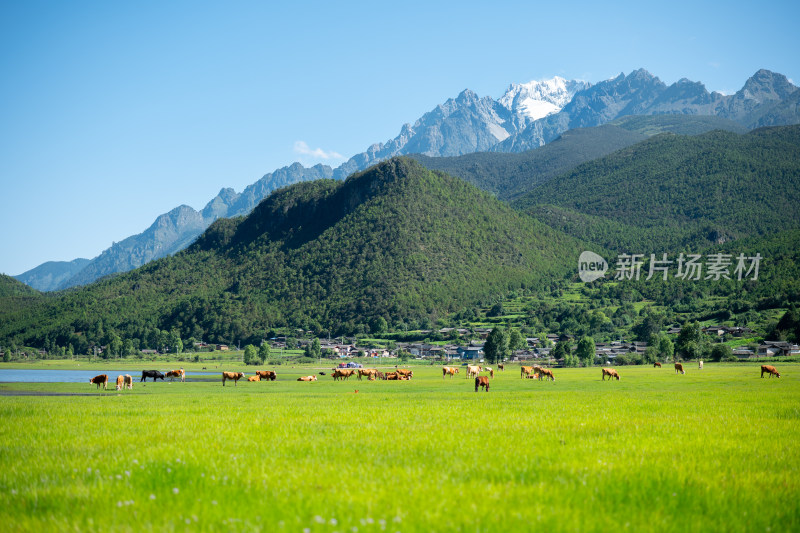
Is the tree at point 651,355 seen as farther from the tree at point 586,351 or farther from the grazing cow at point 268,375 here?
the grazing cow at point 268,375

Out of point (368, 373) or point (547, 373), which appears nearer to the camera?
point (547, 373)

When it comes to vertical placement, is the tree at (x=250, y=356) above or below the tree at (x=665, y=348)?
below

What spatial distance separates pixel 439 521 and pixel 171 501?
4124mm

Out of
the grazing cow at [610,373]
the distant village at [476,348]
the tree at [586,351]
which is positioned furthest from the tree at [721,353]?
the grazing cow at [610,373]

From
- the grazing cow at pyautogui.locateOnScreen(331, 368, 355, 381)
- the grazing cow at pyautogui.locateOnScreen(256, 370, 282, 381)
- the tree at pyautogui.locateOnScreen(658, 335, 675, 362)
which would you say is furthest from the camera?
the tree at pyautogui.locateOnScreen(658, 335, 675, 362)

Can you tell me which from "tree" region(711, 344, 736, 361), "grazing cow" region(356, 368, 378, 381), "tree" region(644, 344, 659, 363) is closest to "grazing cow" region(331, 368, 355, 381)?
"grazing cow" region(356, 368, 378, 381)

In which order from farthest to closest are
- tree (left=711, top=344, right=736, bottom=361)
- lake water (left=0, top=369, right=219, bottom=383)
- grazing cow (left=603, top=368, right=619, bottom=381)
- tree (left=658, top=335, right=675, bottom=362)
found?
tree (left=658, top=335, right=675, bottom=362) < tree (left=711, top=344, right=736, bottom=361) < lake water (left=0, top=369, right=219, bottom=383) < grazing cow (left=603, top=368, right=619, bottom=381)

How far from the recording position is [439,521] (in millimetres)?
7492

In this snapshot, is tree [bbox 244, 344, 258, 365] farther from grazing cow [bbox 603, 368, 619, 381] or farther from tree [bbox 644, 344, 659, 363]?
grazing cow [bbox 603, 368, 619, 381]

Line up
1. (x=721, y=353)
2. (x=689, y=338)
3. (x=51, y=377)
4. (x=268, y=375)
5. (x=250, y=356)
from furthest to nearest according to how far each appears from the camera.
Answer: (x=250, y=356)
(x=721, y=353)
(x=689, y=338)
(x=51, y=377)
(x=268, y=375)

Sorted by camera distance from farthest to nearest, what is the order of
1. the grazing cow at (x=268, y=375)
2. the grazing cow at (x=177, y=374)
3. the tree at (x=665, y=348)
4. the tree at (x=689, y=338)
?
the tree at (x=665, y=348) → the tree at (x=689, y=338) → the grazing cow at (x=177, y=374) → the grazing cow at (x=268, y=375)

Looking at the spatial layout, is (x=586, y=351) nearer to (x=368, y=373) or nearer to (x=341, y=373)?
(x=368, y=373)

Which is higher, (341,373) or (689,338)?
(689,338)

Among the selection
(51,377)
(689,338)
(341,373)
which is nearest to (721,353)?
(689,338)
